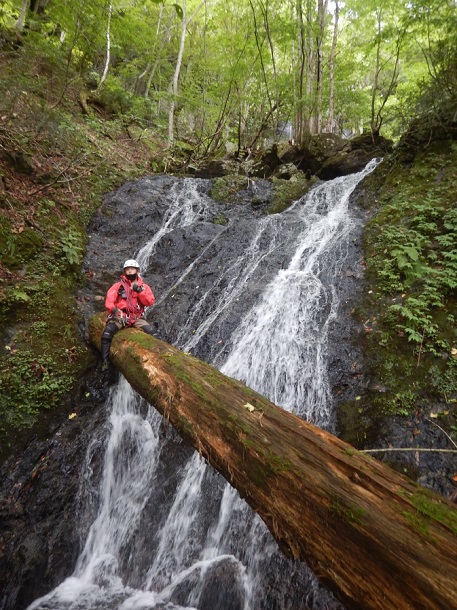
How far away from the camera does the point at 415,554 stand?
1.79 metres

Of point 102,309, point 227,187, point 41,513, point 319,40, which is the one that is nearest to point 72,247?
point 102,309

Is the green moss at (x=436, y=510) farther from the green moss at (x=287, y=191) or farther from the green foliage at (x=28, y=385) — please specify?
the green moss at (x=287, y=191)

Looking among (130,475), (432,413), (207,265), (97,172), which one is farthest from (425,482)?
(97,172)

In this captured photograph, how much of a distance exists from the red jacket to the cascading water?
124 centimetres

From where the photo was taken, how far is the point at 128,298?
19.6ft

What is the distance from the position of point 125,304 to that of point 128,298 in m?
0.12

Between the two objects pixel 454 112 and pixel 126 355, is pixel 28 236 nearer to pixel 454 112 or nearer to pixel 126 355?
pixel 126 355

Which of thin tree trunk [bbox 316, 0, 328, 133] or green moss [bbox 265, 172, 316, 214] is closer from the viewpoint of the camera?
green moss [bbox 265, 172, 316, 214]

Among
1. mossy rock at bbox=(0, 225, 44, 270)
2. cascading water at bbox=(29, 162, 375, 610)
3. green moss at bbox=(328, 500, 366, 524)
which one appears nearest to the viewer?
green moss at bbox=(328, 500, 366, 524)

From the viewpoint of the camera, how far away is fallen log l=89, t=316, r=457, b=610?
1.79m

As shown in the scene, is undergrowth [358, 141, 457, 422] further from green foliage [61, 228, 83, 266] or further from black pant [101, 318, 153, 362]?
green foliage [61, 228, 83, 266]

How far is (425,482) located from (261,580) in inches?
85.7

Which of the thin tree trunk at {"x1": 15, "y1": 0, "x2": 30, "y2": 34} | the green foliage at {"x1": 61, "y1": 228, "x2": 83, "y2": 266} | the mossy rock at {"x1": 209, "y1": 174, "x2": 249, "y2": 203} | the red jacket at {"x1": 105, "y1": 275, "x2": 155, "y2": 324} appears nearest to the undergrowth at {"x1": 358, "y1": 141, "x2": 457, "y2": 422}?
the red jacket at {"x1": 105, "y1": 275, "x2": 155, "y2": 324}

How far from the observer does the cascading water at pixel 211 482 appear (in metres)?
3.72
